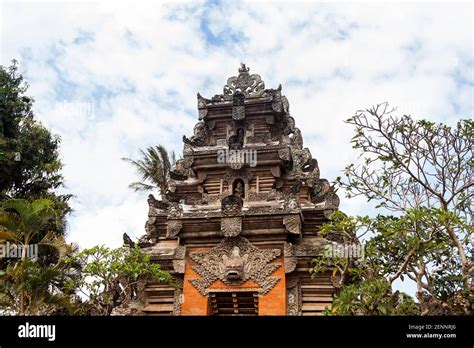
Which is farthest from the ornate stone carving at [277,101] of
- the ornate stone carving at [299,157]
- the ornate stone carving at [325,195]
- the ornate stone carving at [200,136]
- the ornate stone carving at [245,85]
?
the ornate stone carving at [325,195]

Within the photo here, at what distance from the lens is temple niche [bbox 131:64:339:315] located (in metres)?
14.3

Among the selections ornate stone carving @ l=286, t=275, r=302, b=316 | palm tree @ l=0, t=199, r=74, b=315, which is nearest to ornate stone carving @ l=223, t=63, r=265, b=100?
ornate stone carving @ l=286, t=275, r=302, b=316

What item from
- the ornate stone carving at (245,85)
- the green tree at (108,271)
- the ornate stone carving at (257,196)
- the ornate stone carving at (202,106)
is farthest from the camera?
the ornate stone carving at (245,85)

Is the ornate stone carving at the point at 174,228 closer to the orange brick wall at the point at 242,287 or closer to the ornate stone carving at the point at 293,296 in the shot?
the orange brick wall at the point at 242,287

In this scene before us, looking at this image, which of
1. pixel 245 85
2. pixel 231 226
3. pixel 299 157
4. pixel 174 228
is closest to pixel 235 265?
pixel 231 226

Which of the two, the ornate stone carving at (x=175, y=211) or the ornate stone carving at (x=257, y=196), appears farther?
the ornate stone carving at (x=257, y=196)

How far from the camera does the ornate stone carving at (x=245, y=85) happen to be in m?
18.7

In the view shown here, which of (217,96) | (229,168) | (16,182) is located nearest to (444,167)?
(229,168)

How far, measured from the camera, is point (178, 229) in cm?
1507

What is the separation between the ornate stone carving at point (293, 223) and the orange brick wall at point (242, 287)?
91 centimetres

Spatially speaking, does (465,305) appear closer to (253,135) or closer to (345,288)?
(345,288)

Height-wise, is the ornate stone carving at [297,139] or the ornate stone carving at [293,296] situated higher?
the ornate stone carving at [297,139]

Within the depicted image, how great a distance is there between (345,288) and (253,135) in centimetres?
856
